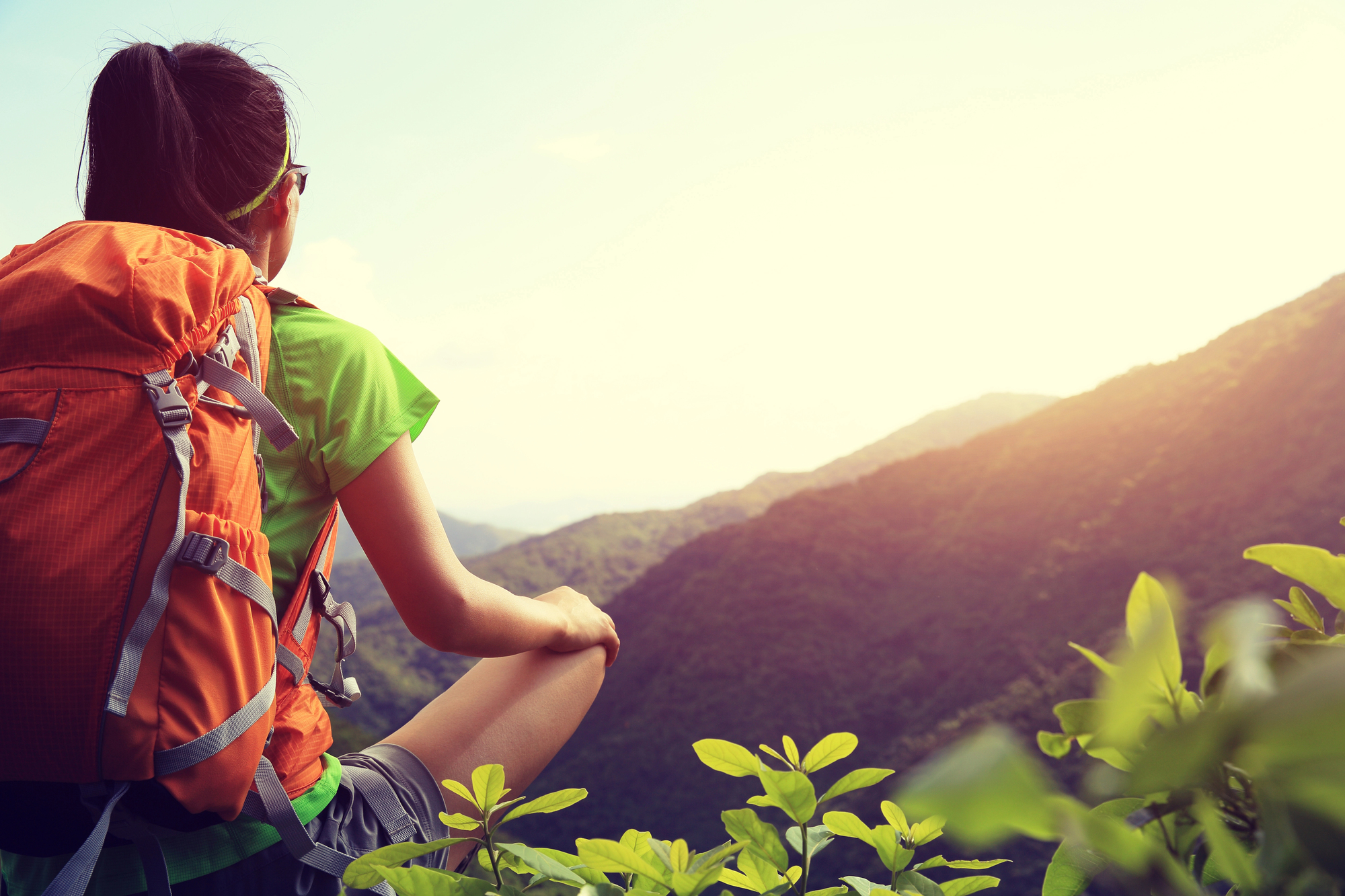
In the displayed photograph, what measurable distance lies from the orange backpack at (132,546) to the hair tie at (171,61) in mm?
328

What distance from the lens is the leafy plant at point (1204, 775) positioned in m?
0.20

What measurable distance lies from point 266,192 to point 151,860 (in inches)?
33.0

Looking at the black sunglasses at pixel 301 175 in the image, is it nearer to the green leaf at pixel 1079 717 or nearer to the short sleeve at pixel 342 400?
the short sleeve at pixel 342 400

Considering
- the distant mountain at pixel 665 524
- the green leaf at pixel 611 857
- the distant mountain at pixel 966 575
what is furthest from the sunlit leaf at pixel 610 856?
the distant mountain at pixel 665 524

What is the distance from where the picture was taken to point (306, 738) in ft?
2.95

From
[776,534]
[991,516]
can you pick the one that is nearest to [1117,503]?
[991,516]

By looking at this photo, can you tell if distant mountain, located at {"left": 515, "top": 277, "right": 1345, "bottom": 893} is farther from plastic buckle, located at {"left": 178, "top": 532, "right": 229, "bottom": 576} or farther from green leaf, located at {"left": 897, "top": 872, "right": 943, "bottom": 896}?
plastic buckle, located at {"left": 178, "top": 532, "right": 229, "bottom": 576}

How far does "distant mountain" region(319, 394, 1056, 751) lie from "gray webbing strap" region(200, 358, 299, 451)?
22.9ft

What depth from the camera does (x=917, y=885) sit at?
1.83ft

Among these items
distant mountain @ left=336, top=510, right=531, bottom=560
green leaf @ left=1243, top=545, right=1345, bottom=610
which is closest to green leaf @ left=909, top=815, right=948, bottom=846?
green leaf @ left=1243, top=545, right=1345, bottom=610

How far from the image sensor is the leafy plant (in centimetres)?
20

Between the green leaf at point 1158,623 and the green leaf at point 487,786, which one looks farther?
the green leaf at point 487,786

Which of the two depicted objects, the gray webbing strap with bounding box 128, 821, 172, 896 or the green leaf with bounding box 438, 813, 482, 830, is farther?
the gray webbing strap with bounding box 128, 821, 172, 896

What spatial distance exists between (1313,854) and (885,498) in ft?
38.4
